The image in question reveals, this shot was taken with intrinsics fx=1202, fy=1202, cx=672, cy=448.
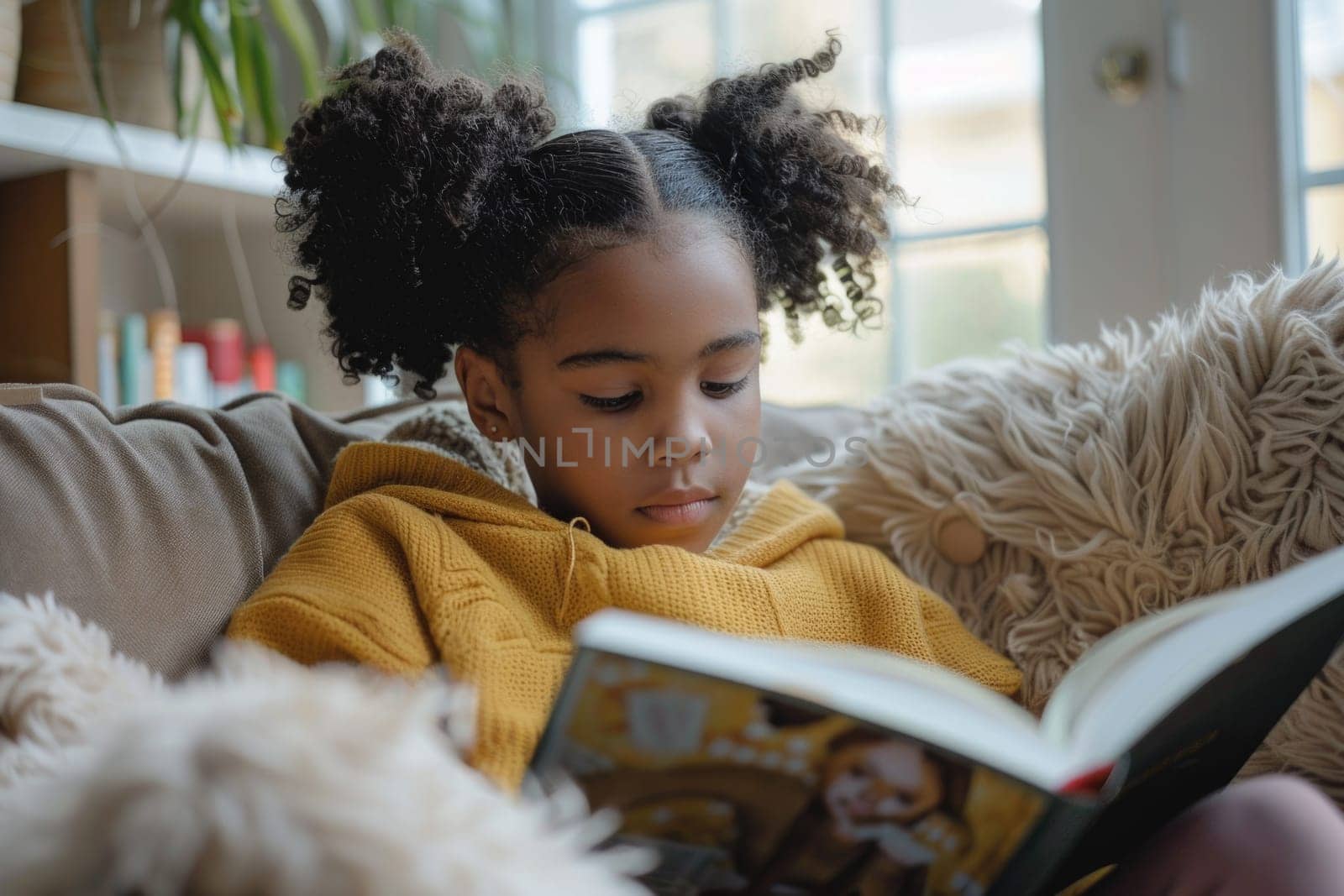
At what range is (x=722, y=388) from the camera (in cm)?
95

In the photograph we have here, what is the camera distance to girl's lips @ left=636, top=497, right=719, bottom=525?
0.92 metres

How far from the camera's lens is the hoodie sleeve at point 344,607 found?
2.44 ft

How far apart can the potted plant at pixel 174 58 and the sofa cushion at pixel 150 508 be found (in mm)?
653

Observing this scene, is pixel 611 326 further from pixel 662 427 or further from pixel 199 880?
pixel 199 880

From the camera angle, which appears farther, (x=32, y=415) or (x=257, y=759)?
(x=32, y=415)

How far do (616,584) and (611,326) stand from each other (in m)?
0.19

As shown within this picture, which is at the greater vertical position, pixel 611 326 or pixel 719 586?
pixel 611 326

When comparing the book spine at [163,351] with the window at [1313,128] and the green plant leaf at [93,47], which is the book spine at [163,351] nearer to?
the green plant leaf at [93,47]

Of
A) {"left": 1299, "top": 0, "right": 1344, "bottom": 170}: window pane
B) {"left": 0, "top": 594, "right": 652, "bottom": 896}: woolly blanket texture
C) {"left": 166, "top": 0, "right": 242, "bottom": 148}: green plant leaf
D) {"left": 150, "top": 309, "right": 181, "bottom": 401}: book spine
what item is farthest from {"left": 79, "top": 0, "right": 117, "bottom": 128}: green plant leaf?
{"left": 1299, "top": 0, "right": 1344, "bottom": 170}: window pane

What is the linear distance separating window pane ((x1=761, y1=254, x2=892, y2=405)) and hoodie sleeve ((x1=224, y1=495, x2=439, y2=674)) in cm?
114

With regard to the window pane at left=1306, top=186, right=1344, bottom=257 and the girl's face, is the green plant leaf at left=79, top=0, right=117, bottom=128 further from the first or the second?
the window pane at left=1306, top=186, right=1344, bottom=257

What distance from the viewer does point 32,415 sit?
86cm

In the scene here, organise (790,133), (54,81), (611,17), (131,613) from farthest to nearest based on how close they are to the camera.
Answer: (611,17)
(54,81)
(790,133)
(131,613)

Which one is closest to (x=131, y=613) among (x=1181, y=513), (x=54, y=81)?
(x=1181, y=513)
